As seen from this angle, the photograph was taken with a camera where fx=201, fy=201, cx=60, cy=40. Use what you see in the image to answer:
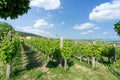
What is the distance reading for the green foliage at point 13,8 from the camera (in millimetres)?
6420

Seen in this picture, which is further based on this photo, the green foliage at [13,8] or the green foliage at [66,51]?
the green foliage at [66,51]

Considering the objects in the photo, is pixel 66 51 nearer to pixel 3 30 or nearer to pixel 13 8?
pixel 13 8

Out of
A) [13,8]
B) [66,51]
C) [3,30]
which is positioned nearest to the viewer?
[13,8]

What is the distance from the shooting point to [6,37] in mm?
17438

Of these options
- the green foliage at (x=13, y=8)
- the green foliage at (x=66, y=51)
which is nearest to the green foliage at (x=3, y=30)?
the green foliage at (x=66, y=51)

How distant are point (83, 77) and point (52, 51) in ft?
20.0

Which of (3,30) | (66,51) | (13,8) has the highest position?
(3,30)

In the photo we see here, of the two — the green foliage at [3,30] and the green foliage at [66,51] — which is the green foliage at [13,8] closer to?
the green foliage at [3,30]

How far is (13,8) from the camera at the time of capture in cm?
681

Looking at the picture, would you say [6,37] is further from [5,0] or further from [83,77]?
[5,0]

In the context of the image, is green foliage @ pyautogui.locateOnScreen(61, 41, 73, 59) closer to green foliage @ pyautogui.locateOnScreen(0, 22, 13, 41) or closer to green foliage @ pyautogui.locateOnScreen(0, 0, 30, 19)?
green foliage @ pyautogui.locateOnScreen(0, 22, 13, 41)

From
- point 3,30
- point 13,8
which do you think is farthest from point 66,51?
point 3,30

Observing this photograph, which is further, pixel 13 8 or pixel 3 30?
pixel 3 30

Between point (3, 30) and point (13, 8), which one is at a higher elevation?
point (3, 30)
